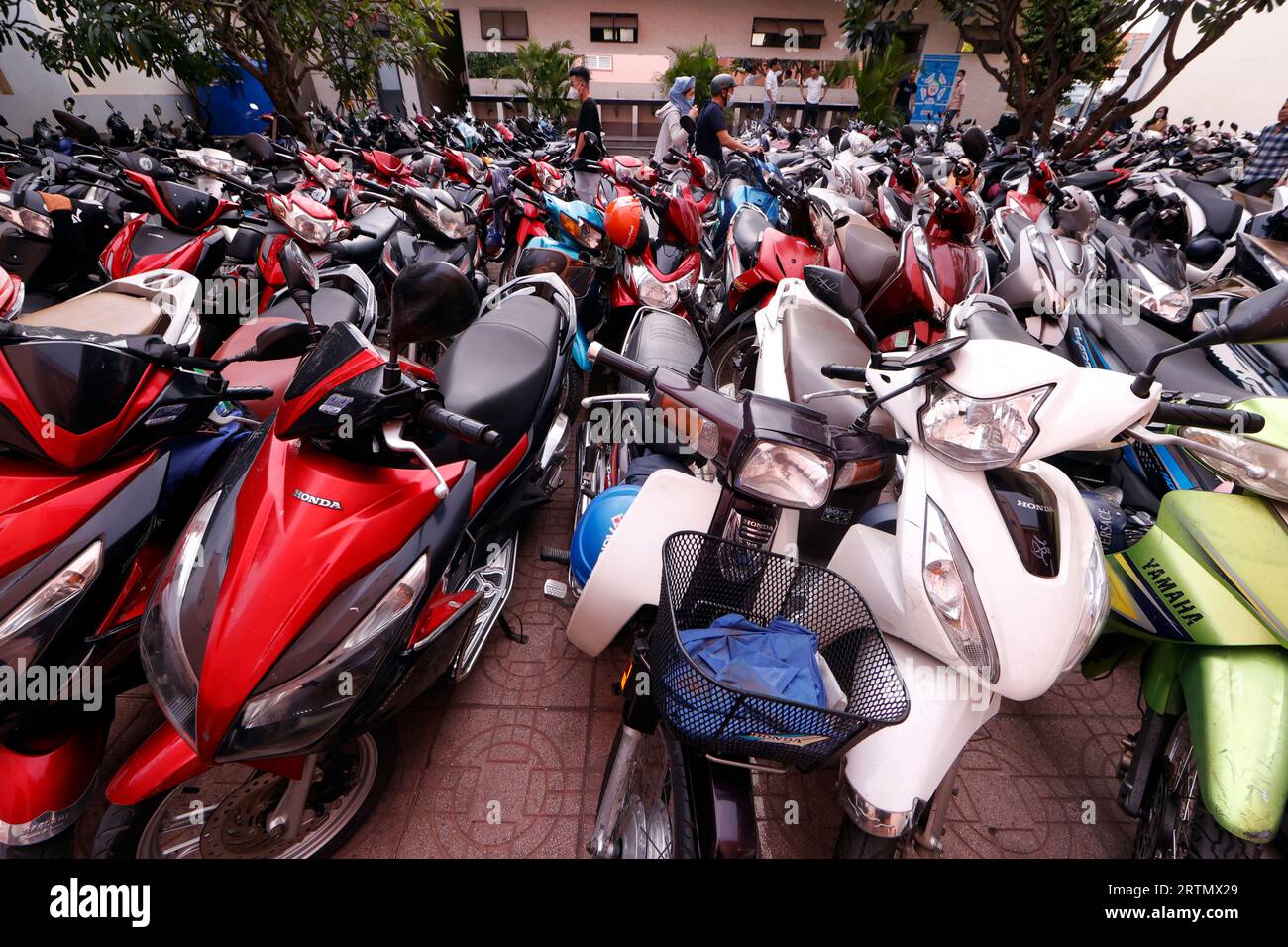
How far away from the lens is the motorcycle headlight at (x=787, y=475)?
121 centimetres

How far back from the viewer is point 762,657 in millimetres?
1019

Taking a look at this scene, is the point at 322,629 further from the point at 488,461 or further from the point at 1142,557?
the point at 1142,557

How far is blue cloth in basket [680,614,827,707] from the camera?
37.8 inches

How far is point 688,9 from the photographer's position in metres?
25.2

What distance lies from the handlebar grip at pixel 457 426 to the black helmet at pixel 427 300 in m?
0.16

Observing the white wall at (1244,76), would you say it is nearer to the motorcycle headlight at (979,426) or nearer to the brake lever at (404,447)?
the motorcycle headlight at (979,426)

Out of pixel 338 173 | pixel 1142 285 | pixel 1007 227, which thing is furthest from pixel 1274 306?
pixel 338 173

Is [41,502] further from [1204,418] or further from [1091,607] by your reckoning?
[1204,418]

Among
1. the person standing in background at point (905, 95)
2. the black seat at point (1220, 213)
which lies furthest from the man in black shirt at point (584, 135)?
the person standing in background at point (905, 95)

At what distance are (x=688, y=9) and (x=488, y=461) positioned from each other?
31.0m

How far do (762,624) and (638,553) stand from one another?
427 millimetres

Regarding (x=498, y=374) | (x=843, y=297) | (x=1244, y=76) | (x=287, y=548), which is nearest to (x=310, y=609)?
(x=287, y=548)

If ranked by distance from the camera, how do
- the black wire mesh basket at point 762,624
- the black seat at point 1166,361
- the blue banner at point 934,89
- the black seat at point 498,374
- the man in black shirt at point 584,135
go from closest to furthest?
the black wire mesh basket at point 762,624
the black seat at point 498,374
the black seat at point 1166,361
the man in black shirt at point 584,135
the blue banner at point 934,89

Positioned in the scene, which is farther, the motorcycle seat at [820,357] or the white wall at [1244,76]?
the white wall at [1244,76]
